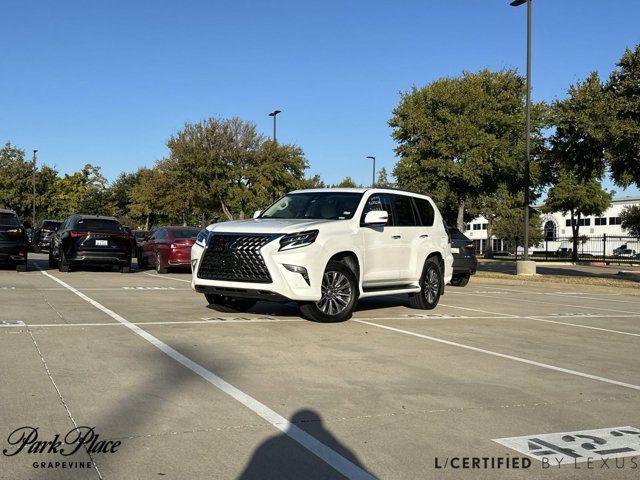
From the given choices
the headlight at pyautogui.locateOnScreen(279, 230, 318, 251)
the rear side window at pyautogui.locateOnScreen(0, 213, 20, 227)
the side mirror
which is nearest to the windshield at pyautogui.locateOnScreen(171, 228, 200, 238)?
the rear side window at pyautogui.locateOnScreen(0, 213, 20, 227)

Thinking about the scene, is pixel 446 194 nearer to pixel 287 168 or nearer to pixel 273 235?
pixel 287 168

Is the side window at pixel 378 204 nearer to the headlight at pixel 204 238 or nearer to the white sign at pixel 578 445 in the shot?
the headlight at pixel 204 238

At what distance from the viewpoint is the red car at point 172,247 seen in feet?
68.2

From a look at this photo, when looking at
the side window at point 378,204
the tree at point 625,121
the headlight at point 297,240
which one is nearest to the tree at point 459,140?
the tree at point 625,121

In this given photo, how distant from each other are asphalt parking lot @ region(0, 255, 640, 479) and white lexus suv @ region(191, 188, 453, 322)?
473mm

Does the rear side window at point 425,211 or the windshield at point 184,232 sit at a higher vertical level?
the rear side window at point 425,211

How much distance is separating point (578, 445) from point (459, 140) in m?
29.0

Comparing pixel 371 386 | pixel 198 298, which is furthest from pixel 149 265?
pixel 371 386

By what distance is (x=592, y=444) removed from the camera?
175 inches

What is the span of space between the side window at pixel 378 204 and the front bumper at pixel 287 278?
1494 mm

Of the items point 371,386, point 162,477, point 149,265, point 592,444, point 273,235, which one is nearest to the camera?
point 162,477

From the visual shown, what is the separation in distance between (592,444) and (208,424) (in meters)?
2.54

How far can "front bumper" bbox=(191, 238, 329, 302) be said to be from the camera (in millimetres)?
9102

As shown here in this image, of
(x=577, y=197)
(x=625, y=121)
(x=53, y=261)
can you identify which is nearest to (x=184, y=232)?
(x=53, y=261)
